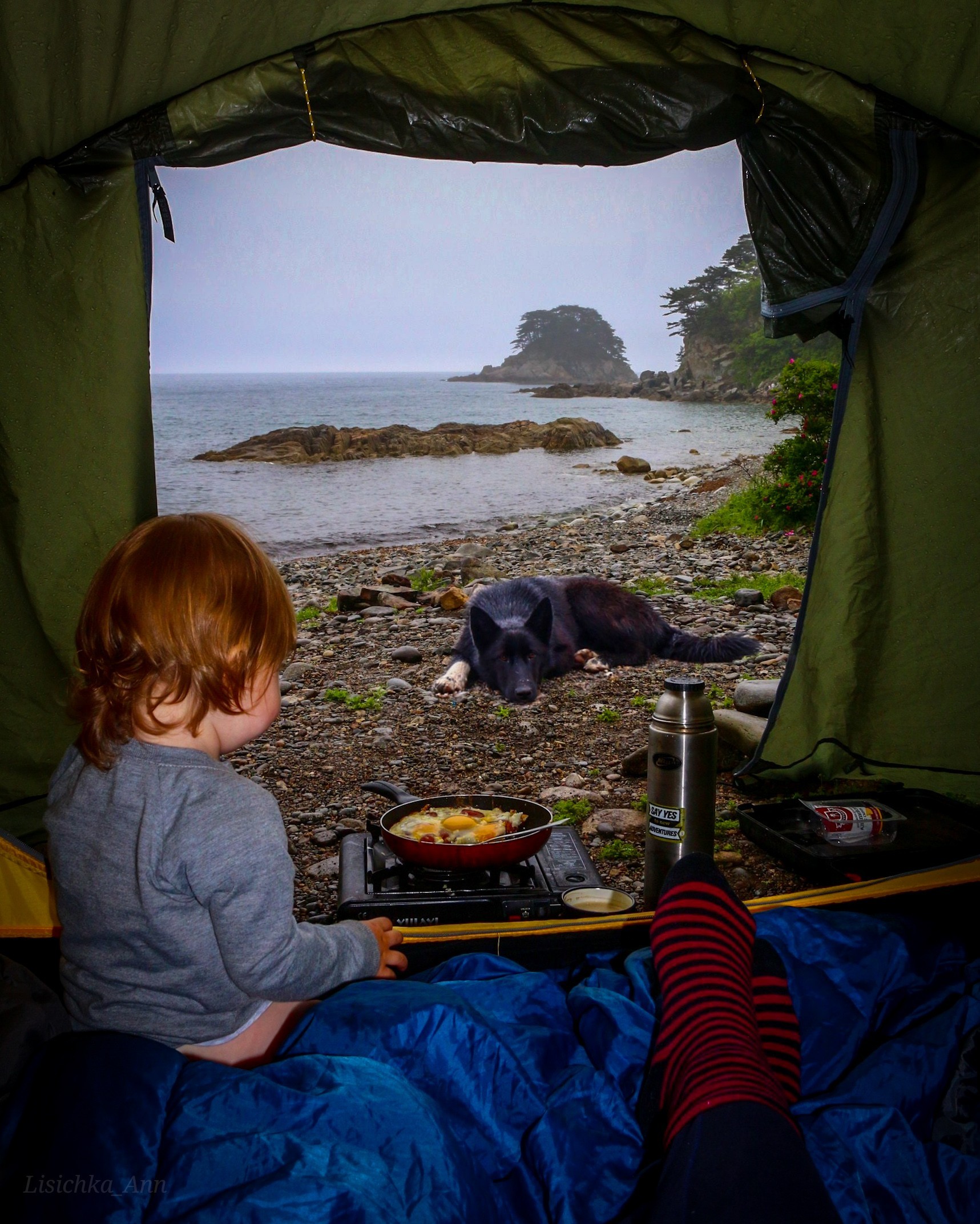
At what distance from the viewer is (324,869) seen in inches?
89.2

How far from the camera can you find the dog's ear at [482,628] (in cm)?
301

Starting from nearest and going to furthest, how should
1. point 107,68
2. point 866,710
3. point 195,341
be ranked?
point 107,68, point 866,710, point 195,341

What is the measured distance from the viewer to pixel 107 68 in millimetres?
1635

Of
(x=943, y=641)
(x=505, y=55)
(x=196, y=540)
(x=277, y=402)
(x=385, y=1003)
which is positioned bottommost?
(x=385, y=1003)

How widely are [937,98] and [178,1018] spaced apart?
201 cm

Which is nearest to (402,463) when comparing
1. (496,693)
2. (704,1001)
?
(496,693)

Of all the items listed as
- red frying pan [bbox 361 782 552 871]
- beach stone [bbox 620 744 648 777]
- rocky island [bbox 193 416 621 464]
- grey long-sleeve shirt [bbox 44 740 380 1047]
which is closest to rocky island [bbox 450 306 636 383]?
rocky island [bbox 193 416 621 464]

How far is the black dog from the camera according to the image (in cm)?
299

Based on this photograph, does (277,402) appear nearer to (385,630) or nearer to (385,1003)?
(385,630)

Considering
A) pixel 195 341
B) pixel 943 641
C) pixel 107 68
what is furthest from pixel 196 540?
pixel 195 341

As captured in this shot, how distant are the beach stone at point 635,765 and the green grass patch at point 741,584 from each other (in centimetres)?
70

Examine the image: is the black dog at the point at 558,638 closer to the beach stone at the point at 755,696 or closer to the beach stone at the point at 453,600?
the beach stone at the point at 453,600

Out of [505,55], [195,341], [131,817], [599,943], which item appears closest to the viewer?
[131,817]

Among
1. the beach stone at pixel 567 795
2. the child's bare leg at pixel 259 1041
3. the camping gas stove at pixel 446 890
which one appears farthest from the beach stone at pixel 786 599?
the child's bare leg at pixel 259 1041
